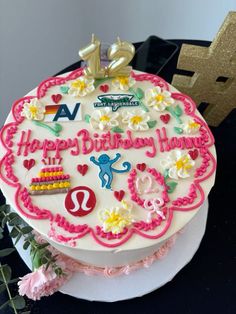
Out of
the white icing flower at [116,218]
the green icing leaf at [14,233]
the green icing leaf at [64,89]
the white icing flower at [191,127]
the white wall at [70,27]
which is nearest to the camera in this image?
the white icing flower at [116,218]

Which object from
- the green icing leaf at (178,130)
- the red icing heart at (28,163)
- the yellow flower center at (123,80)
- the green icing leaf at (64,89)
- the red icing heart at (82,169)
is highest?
the yellow flower center at (123,80)

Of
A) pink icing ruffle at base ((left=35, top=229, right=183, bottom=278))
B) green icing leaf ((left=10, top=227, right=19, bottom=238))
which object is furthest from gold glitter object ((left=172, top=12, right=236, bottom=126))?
green icing leaf ((left=10, top=227, right=19, bottom=238))

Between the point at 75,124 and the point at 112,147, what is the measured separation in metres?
0.16

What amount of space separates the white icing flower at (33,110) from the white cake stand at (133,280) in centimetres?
41

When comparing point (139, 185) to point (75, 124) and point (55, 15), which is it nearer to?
point (75, 124)

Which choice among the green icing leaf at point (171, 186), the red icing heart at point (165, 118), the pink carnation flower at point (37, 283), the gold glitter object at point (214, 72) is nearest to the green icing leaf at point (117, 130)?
the red icing heart at point (165, 118)

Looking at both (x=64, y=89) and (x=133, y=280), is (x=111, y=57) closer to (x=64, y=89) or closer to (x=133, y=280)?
(x=64, y=89)

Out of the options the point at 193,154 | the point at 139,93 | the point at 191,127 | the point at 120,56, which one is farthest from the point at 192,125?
the point at 120,56

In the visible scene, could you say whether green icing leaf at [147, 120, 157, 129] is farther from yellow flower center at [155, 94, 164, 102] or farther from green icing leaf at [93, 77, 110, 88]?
green icing leaf at [93, 77, 110, 88]

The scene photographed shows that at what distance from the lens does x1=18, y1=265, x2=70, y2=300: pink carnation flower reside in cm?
127

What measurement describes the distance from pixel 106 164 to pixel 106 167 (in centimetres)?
1

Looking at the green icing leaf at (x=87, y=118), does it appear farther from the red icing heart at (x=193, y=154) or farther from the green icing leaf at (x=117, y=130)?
the red icing heart at (x=193, y=154)

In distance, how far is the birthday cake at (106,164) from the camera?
1.23 metres

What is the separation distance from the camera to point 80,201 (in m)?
1.27
